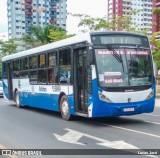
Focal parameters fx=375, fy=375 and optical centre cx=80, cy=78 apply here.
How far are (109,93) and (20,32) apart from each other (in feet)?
420

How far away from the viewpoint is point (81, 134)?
10609 millimetres

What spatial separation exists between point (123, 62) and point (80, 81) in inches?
65.3

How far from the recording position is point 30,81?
18.2 metres

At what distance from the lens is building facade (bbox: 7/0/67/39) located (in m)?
136

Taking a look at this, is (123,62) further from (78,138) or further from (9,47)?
(9,47)

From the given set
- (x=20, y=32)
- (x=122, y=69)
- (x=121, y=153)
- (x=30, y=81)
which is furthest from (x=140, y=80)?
(x=20, y=32)

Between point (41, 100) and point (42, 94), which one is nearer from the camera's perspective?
point (42, 94)

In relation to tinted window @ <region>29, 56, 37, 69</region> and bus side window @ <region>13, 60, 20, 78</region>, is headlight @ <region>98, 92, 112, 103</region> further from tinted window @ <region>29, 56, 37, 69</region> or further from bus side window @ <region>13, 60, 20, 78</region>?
bus side window @ <region>13, 60, 20, 78</region>

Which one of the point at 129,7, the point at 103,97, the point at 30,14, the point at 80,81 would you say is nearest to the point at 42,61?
the point at 80,81

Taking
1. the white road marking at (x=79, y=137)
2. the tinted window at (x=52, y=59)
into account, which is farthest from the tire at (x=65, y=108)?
the white road marking at (x=79, y=137)

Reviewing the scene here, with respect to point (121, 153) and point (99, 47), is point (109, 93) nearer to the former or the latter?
point (99, 47)

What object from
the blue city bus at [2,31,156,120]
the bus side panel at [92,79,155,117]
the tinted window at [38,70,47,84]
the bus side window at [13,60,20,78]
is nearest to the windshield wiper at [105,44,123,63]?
the blue city bus at [2,31,156,120]

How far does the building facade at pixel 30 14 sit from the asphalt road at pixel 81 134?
396 feet

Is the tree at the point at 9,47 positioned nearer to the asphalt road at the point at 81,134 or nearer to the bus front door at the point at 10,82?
the bus front door at the point at 10,82
